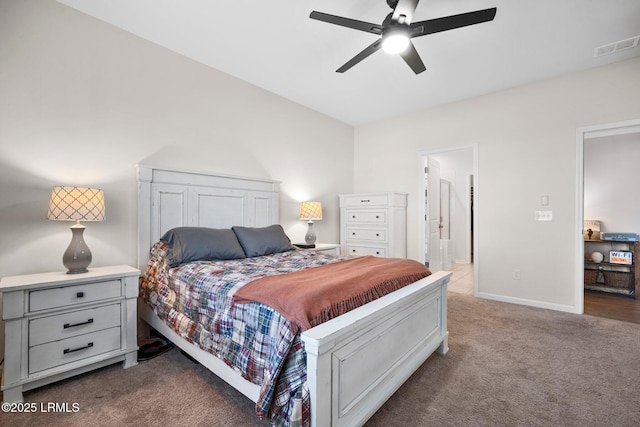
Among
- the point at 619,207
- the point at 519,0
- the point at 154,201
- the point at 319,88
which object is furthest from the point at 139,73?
the point at 619,207

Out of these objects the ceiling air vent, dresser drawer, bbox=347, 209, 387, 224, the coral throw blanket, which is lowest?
the coral throw blanket

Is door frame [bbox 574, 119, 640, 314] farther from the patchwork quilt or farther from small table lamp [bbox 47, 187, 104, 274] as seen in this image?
small table lamp [bbox 47, 187, 104, 274]

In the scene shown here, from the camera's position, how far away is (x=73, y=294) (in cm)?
187

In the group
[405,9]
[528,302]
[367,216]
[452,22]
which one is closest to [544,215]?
[528,302]

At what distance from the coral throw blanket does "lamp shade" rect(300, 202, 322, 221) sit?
5.95 feet

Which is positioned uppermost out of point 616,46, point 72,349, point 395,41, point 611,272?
point 616,46

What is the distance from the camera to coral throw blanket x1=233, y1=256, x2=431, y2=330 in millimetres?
1295

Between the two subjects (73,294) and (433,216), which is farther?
(433,216)

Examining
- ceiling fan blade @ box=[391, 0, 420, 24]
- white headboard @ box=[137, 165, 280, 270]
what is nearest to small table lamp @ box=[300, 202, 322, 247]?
white headboard @ box=[137, 165, 280, 270]

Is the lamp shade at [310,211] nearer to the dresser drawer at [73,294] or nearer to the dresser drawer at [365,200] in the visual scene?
the dresser drawer at [365,200]

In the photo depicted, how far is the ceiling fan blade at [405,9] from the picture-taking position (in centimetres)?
176

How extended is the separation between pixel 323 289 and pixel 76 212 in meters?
1.83

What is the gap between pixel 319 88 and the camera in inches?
144

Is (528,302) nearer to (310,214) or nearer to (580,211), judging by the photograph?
(580,211)
